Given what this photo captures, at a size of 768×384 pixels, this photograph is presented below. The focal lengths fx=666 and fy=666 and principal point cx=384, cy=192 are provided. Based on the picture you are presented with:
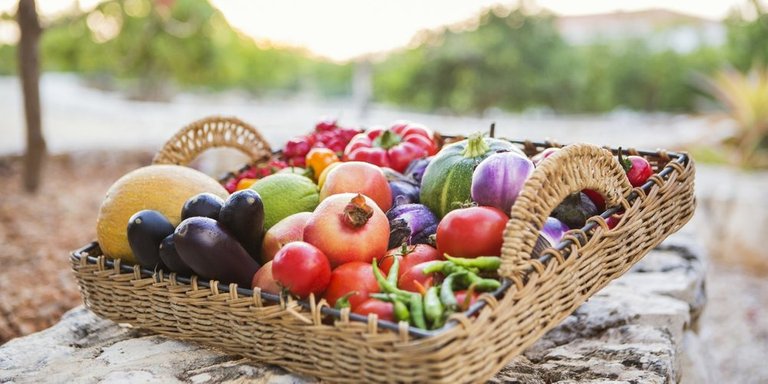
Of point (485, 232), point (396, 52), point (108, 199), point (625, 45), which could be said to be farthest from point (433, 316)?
point (396, 52)

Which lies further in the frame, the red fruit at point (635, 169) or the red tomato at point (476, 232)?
the red fruit at point (635, 169)

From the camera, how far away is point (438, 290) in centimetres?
148

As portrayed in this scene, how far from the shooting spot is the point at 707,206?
6602 mm

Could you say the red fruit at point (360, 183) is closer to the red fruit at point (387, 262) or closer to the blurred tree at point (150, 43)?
the red fruit at point (387, 262)

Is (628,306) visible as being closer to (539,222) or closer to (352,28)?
(539,222)

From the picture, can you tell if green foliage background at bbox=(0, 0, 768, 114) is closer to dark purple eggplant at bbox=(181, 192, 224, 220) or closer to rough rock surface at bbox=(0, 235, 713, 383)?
rough rock surface at bbox=(0, 235, 713, 383)

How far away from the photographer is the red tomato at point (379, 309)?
140cm

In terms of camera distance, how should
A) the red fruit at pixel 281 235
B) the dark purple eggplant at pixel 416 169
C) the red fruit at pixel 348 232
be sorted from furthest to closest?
the dark purple eggplant at pixel 416 169
the red fruit at pixel 281 235
the red fruit at pixel 348 232

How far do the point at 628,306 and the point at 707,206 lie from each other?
4.78 m

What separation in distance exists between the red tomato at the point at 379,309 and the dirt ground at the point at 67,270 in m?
2.21

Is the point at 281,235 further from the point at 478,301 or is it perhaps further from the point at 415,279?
the point at 478,301

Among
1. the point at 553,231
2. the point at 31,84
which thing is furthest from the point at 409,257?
the point at 31,84

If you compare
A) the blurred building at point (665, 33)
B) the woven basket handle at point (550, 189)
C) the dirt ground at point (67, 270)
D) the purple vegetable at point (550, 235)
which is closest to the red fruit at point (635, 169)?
the woven basket handle at point (550, 189)

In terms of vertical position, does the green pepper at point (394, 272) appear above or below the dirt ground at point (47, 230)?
above
